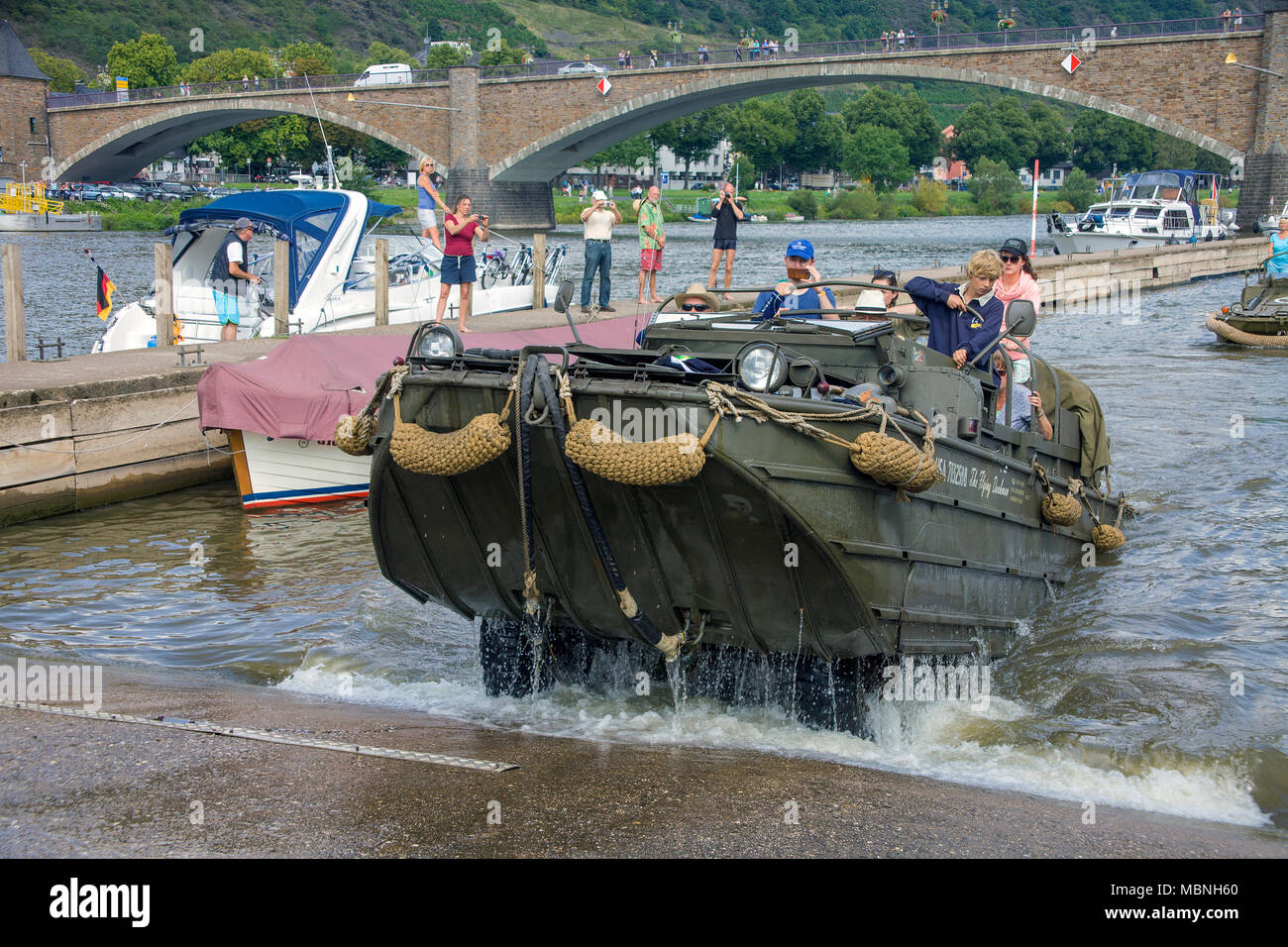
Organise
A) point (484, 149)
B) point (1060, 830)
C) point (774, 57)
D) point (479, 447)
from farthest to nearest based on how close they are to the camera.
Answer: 1. point (484, 149)
2. point (774, 57)
3. point (479, 447)
4. point (1060, 830)

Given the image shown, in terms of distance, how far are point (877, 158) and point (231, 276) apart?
339 feet

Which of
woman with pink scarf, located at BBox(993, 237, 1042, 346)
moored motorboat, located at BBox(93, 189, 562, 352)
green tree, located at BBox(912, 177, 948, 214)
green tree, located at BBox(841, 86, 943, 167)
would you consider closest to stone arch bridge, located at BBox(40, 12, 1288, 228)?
green tree, located at BBox(912, 177, 948, 214)

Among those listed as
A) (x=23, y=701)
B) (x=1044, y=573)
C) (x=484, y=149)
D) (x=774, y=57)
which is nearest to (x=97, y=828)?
(x=23, y=701)

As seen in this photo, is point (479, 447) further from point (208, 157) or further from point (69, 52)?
point (69, 52)

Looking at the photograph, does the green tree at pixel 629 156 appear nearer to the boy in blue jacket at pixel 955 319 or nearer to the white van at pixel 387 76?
the white van at pixel 387 76

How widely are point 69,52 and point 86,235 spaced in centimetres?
7243

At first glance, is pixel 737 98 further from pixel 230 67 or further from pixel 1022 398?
pixel 1022 398

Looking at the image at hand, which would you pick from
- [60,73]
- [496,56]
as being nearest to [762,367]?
[60,73]

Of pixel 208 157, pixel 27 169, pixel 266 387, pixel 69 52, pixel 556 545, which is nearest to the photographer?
pixel 556 545

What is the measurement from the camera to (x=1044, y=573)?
24.9 feet

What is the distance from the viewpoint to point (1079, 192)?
9856 centimetres

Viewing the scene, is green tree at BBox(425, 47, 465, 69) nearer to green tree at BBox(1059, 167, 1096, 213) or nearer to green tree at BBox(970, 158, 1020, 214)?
green tree at BBox(970, 158, 1020, 214)

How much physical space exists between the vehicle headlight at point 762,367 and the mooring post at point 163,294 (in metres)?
10.0

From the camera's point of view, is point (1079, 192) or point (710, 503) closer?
point (710, 503)
